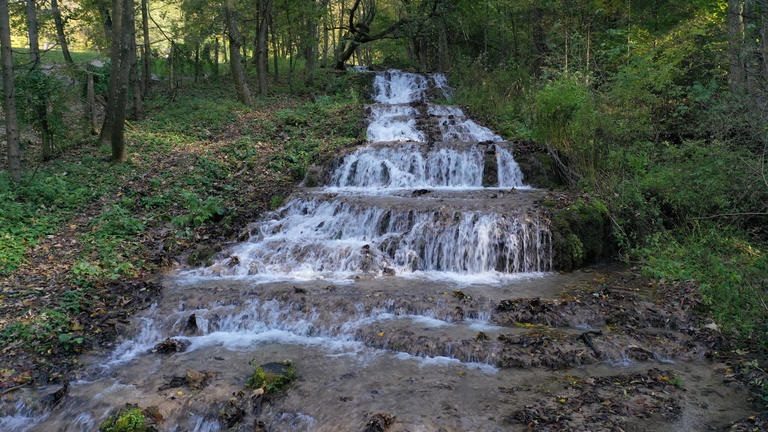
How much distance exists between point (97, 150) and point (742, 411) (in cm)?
1441

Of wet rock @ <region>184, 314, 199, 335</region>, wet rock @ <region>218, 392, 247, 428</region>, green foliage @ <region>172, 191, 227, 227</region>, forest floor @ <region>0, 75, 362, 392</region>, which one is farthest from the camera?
green foliage @ <region>172, 191, 227, 227</region>

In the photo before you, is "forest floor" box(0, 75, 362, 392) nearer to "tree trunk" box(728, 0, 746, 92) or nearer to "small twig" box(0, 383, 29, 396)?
"small twig" box(0, 383, 29, 396)

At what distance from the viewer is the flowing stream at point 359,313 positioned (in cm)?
468

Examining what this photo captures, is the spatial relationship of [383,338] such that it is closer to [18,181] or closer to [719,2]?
[18,181]

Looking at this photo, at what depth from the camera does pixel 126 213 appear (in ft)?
31.3

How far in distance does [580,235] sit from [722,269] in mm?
2827

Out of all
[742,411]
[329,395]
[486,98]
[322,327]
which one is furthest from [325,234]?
[486,98]

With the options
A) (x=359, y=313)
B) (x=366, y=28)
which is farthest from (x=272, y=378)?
(x=366, y=28)

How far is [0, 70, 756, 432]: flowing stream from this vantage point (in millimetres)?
4680

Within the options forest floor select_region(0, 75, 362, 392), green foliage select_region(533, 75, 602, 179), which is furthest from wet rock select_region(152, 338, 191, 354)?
green foliage select_region(533, 75, 602, 179)

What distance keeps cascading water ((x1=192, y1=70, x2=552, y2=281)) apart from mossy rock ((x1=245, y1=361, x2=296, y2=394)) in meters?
3.06

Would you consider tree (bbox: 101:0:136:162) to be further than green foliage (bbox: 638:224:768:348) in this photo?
Yes

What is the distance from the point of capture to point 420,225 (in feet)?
30.2

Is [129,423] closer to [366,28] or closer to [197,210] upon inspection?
[197,210]
